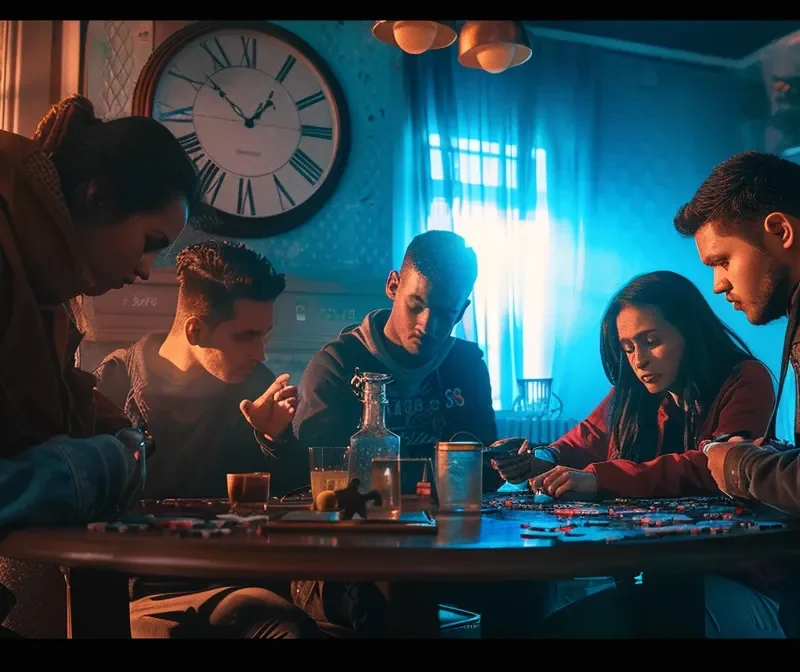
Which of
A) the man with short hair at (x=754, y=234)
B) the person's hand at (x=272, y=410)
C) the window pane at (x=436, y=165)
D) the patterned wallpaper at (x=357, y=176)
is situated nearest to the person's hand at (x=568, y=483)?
the man with short hair at (x=754, y=234)

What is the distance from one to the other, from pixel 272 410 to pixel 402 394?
389 mm

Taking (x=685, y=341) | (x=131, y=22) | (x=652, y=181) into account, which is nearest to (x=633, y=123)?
(x=652, y=181)

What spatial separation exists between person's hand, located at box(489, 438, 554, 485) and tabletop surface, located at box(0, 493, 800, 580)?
794 mm

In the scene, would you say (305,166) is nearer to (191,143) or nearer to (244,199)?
(244,199)

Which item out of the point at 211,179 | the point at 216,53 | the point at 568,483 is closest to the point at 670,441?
the point at 568,483

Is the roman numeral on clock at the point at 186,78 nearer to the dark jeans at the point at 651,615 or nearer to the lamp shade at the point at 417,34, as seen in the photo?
the lamp shade at the point at 417,34

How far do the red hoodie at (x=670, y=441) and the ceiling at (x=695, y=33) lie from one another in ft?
3.46

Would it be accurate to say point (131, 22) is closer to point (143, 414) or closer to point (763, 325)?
point (143, 414)

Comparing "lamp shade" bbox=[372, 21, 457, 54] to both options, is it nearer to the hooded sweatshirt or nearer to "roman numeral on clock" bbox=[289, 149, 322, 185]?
"roman numeral on clock" bbox=[289, 149, 322, 185]

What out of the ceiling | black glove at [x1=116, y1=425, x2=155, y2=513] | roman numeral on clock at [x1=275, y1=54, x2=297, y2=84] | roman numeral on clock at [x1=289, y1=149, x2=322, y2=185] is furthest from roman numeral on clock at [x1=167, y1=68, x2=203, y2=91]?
black glove at [x1=116, y1=425, x2=155, y2=513]

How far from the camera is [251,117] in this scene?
8.80 ft

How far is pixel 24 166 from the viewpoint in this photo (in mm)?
1848

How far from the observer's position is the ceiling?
2729 millimetres

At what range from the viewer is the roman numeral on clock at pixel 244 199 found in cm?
264
